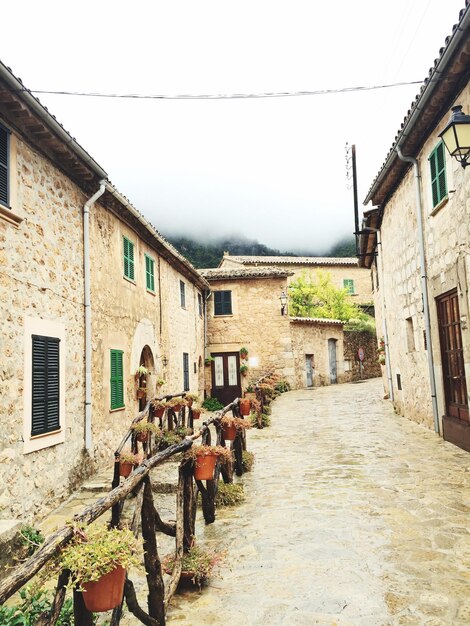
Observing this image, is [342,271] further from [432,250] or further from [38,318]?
[38,318]

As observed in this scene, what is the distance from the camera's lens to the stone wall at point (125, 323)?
320 inches

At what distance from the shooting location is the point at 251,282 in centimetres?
2097

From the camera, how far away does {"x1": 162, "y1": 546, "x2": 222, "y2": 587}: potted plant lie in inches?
151

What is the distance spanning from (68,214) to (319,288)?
24.7 m

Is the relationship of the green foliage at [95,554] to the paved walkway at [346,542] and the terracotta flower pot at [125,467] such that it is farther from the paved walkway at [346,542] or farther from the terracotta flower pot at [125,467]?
the terracotta flower pot at [125,467]

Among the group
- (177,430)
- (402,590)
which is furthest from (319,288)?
(402,590)

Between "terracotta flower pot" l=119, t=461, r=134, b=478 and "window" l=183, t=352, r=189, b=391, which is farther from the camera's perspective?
"window" l=183, t=352, r=189, b=391

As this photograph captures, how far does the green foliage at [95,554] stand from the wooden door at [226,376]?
1759 cm

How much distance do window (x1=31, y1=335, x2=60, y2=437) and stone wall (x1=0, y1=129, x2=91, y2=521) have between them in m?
0.13

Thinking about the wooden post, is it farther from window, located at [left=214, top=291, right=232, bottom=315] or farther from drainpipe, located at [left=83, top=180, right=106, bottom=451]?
window, located at [left=214, top=291, right=232, bottom=315]

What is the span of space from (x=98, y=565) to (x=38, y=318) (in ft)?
14.3

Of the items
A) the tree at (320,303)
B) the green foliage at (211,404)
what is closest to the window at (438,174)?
the green foliage at (211,404)

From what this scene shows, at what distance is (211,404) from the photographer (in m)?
19.0

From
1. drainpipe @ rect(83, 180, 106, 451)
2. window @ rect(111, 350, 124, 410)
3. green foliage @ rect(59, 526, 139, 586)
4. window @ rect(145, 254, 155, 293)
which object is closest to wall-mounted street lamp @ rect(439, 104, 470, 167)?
green foliage @ rect(59, 526, 139, 586)
